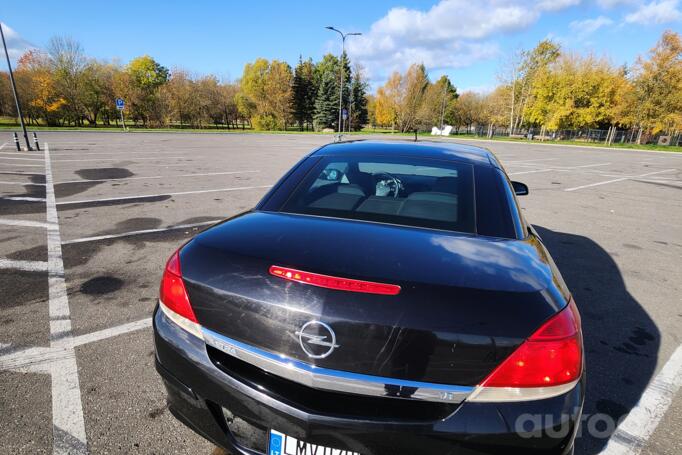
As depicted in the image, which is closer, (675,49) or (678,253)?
(678,253)

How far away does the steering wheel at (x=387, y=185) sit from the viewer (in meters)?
2.90

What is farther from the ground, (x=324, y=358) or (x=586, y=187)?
(x=324, y=358)

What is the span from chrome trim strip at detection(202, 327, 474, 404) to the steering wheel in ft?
5.98

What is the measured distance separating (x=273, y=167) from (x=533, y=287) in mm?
12890

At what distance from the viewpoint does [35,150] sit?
51.9 feet

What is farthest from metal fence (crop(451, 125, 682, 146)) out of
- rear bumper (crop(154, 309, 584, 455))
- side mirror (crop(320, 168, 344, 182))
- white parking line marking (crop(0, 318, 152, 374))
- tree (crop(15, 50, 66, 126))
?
tree (crop(15, 50, 66, 126))

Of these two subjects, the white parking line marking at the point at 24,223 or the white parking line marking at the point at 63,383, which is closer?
the white parking line marking at the point at 63,383

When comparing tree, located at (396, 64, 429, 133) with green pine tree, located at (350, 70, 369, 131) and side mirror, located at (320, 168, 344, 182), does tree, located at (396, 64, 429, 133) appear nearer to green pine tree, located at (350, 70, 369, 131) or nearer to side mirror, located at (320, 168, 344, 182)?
green pine tree, located at (350, 70, 369, 131)

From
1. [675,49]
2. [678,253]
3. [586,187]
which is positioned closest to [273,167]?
[586,187]

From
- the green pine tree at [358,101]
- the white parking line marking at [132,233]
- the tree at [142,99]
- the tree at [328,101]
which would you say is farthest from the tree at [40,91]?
the white parking line marking at [132,233]

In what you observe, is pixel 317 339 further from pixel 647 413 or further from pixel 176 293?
pixel 647 413

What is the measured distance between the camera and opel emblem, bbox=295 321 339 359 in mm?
1199

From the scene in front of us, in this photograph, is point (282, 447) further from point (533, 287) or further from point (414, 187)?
point (414, 187)

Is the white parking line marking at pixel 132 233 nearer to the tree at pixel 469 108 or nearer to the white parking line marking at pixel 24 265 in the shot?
the white parking line marking at pixel 24 265
